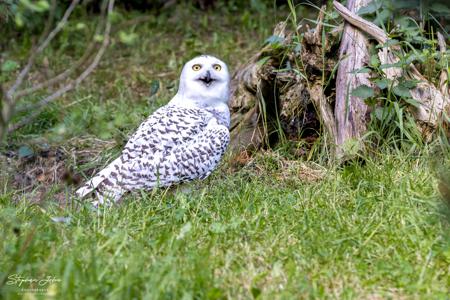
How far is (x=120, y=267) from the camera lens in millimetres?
3471

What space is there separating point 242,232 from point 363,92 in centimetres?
158

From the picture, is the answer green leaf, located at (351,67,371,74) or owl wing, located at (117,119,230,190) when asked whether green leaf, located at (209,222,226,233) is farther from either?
green leaf, located at (351,67,371,74)

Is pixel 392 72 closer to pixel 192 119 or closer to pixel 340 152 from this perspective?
pixel 340 152

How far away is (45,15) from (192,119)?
382 centimetres

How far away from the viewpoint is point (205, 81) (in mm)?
5496

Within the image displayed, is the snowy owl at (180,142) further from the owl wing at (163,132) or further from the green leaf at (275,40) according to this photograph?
the green leaf at (275,40)

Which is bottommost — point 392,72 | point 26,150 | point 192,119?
point 26,150

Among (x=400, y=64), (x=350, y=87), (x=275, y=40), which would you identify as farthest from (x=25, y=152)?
(x=400, y=64)

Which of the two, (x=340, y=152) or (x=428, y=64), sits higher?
(x=428, y=64)

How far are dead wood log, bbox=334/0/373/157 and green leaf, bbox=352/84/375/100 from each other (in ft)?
0.29

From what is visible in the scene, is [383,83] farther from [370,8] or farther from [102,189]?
[102,189]

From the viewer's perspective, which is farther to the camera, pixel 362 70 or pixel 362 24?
pixel 362 24

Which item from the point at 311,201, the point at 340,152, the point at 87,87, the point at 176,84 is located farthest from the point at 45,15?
the point at 311,201
